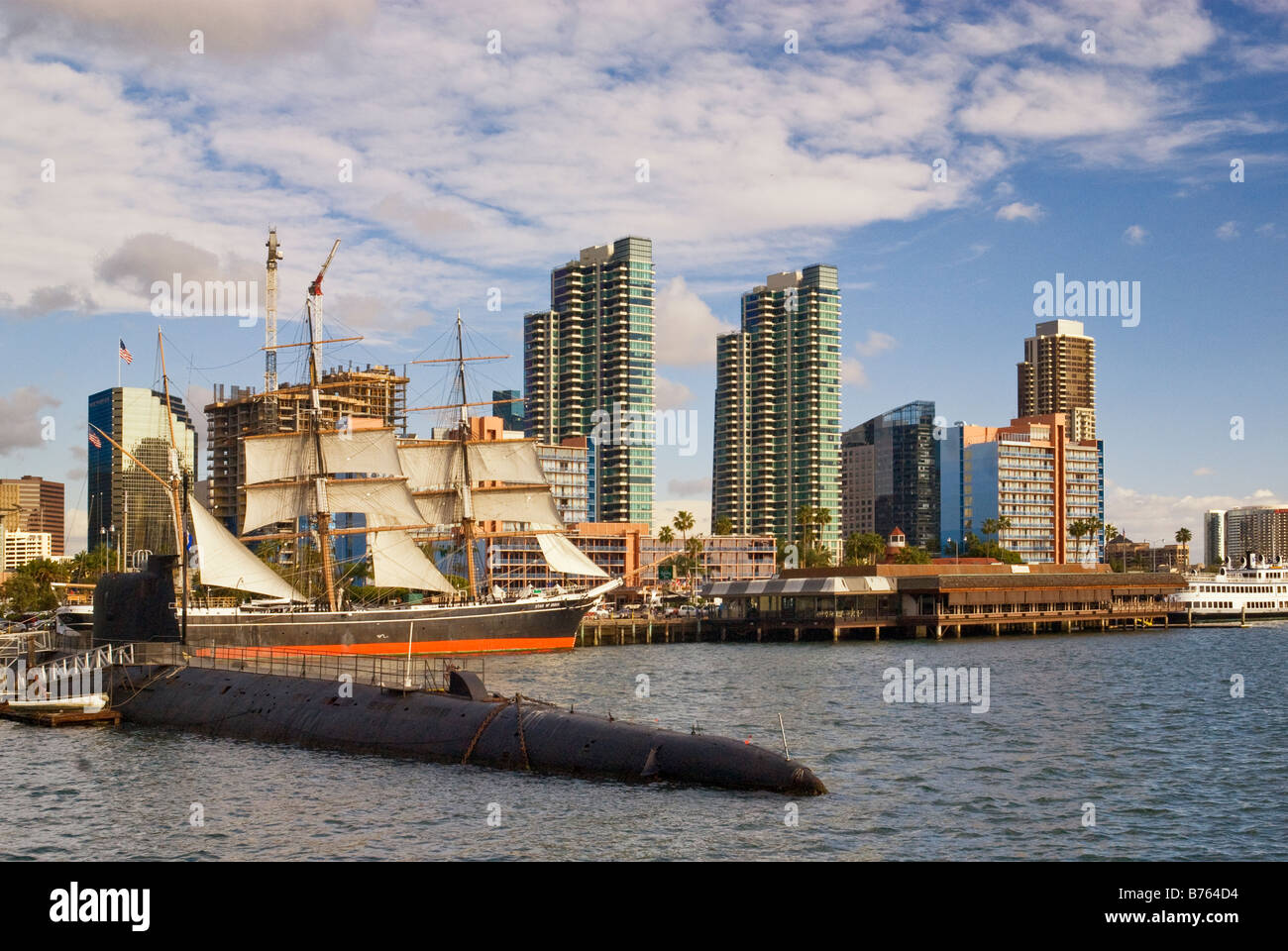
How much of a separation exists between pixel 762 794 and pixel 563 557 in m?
91.0

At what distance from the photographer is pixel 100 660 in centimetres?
5634

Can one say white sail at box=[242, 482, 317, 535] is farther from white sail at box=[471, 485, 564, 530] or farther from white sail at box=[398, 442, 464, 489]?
white sail at box=[471, 485, 564, 530]

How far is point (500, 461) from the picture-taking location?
123 m

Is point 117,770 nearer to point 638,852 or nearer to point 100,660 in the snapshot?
point 100,660

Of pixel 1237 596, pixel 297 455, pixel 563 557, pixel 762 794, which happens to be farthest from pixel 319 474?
pixel 1237 596

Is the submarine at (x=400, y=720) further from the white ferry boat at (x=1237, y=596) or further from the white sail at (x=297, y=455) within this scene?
the white ferry boat at (x=1237, y=596)

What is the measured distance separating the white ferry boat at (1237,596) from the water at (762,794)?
105357 millimetres

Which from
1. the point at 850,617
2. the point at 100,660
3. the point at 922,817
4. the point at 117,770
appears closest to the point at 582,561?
the point at 850,617

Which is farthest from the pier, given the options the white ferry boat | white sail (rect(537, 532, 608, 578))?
the white ferry boat

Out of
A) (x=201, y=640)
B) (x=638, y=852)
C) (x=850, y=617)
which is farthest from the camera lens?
(x=850, y=617)

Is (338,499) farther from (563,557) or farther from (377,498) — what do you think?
(563,557)
